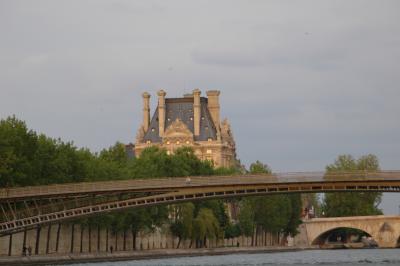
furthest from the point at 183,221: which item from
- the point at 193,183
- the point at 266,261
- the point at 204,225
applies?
the point at 193,183

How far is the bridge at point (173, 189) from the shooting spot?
89.2 metres

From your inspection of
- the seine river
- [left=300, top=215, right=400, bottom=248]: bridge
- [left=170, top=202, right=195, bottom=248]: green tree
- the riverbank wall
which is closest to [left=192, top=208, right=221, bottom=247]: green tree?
[left=170, top=202, right=195, bottom=248]: green tree

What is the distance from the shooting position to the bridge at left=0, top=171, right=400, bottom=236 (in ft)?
293

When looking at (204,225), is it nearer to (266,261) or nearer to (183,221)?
(183,221)

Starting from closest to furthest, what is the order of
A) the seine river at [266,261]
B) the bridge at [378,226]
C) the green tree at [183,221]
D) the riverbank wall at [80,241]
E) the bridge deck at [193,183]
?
1. the bridge deck at [193,183]
2. the seine river at [266,261]
3. the riverbank wall at [80,241]
4. the green tree at [183,221]
5. the bridge at [378,226]

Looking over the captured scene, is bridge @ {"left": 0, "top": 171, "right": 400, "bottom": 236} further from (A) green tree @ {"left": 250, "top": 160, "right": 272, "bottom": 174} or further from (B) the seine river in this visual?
(A) green tree @ {"left": 250, "top": 160, "right": 272, "bottom": 174}

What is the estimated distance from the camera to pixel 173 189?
91312 millimetres

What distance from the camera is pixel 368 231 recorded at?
178m

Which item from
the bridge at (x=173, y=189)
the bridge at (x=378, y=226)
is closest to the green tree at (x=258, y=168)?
the bridge at (x=378, y=226)

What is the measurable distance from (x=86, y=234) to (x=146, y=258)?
8445 mm

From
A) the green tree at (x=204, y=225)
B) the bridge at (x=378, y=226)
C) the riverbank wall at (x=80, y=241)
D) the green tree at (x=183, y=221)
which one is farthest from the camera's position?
the bridge at (x=378, y=226)

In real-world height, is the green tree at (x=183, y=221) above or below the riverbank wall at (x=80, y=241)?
above

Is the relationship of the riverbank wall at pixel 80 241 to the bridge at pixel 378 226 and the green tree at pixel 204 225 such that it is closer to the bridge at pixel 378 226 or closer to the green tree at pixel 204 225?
the green tree at pixel 204 225

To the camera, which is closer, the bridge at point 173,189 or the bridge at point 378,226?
the bridge at point 173,189
